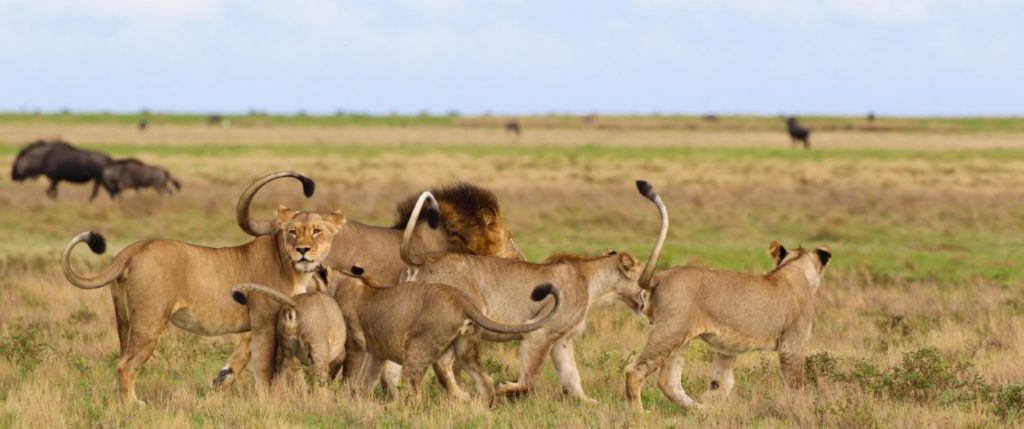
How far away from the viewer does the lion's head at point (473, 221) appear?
32.7ft

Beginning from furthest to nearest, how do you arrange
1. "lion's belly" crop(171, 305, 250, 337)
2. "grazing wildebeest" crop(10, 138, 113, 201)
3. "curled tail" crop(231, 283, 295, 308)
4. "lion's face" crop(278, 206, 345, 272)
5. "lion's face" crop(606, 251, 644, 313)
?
"grazing wildebeest" crop(10, 138, 113, 201) < "lion's face" crop(606, 251, 644, 313) < "lion's belly" crop(171, 305, 250, 337) < "lion's face" crop(278, 206, 345, 272) < "curled tail" crop(231, 283, 295, 308)

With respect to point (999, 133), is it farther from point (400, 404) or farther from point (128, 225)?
point (400, 404)

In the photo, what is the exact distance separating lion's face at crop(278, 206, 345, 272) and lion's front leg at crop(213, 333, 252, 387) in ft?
2.57

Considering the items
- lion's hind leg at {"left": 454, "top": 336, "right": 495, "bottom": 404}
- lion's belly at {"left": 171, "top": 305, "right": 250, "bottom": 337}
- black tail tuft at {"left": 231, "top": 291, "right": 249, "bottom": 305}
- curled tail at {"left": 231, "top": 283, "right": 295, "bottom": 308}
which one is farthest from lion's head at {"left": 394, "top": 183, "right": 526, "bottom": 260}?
black tail tuft at {"left": 231, "top": 291, "right": 249, "bottom": 305}

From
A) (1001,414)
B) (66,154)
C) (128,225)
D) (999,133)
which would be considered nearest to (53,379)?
(1001,414)

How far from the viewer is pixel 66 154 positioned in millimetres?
34344

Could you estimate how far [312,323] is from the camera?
843cm

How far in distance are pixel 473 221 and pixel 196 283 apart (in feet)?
6.99

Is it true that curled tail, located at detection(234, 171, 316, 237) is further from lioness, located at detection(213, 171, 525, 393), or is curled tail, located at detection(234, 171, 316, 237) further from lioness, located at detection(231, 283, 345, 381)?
lioness, located at detection(231, 283, 345, 381)

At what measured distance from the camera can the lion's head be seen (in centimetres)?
995

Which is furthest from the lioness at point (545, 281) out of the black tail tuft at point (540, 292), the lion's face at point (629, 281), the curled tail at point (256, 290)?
the curled tail at point (256, 290)

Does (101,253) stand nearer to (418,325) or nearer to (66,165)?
(418,325)

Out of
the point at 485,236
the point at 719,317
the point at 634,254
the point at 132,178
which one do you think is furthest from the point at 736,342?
the point at 132,178

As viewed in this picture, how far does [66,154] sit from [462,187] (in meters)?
26.5
